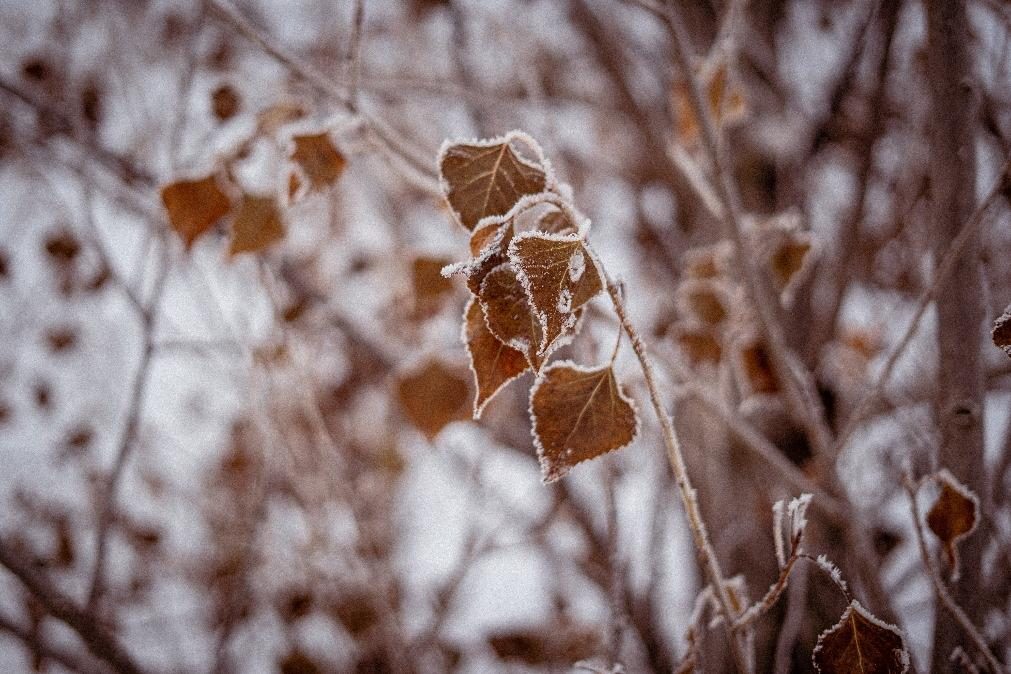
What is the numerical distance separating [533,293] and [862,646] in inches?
14.9

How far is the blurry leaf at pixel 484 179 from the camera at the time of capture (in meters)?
0.51

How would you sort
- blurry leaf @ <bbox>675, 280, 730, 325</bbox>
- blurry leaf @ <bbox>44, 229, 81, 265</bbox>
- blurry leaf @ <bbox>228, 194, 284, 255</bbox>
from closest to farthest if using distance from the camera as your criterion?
blurry leaf @ <bbox>228, 194, 284, 255</bbox>, blurry leaf @ <bbox>675, 280, 730, 325</bbox>, blurry leaf @ <bbox>44, 229, 81, 265</bbox>

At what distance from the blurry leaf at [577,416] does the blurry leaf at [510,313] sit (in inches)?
2.6

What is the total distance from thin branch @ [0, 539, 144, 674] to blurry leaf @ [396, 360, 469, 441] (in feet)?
1.78

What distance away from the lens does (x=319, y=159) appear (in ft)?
2.09

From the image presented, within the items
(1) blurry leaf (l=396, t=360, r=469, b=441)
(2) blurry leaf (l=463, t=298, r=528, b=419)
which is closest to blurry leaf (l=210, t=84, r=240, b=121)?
(1) blurry leaf (l=396, t=360, r=469, b=441)

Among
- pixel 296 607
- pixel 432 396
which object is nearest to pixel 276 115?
pixel 432 396

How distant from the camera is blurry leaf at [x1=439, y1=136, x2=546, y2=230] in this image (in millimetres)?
513

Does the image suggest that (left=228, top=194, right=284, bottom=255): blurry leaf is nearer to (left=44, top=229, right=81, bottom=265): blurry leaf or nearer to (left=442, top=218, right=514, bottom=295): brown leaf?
(left=442, top=218, right=514, bottom=295): brown leaf

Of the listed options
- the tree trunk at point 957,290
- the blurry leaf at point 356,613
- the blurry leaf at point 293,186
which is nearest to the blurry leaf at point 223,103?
the blurry leaf at point 293,186

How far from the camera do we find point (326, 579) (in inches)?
67.9

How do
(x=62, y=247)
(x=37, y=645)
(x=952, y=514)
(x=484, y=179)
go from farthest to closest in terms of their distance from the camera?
1. (x=62, y=247)
2. (x=37, y=645)
3. (x=952, y=514)
4. (x=484, y=179)

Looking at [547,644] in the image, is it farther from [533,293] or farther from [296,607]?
[533,293]

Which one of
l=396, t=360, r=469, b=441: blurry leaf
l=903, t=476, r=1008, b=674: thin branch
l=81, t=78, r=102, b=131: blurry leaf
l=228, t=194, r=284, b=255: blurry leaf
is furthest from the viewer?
l=81, t=78, r=102, b=131: blurry leaf
